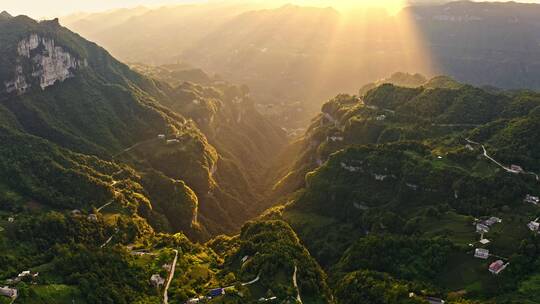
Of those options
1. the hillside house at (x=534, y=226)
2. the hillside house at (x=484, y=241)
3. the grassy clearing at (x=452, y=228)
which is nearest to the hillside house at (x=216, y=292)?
the grassy clearing at (x=452, y=228)

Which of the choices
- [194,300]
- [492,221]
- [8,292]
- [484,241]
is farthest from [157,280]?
[492,221]

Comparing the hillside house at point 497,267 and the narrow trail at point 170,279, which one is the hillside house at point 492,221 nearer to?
the hillside house at point 497,267

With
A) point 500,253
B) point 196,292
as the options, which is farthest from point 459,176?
point 196,292

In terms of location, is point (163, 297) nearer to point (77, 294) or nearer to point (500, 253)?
point (77, 294)

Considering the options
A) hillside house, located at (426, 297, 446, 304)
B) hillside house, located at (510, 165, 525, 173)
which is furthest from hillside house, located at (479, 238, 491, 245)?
hillside house, located at (510, 165, 525, 173)

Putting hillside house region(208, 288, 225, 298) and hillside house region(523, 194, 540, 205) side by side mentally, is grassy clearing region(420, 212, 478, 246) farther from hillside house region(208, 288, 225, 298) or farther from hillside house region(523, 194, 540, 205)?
hillside house region(208, 288, 225, 298)
